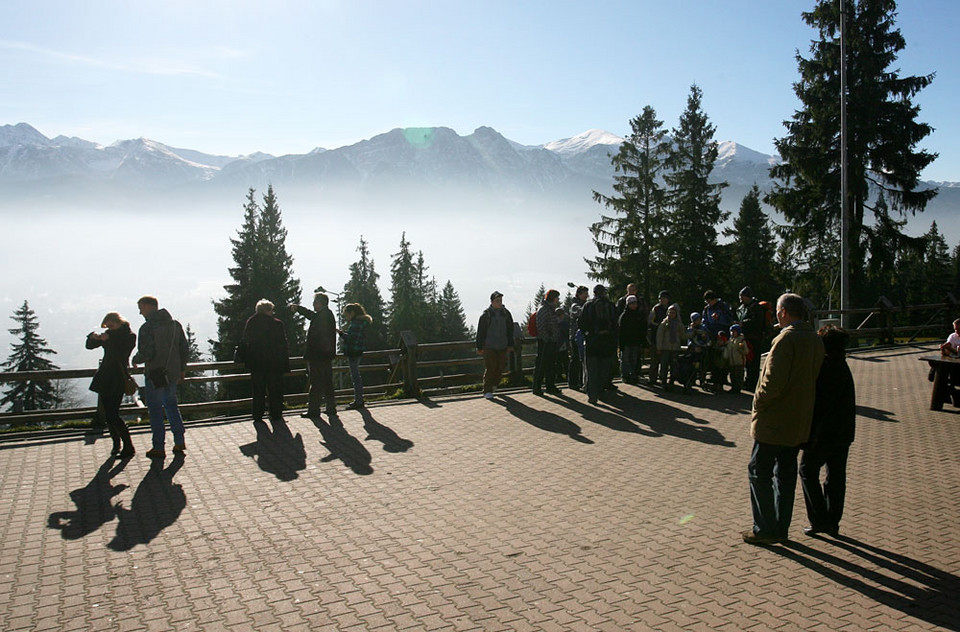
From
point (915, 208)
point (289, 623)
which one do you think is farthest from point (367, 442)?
point (915, 208)

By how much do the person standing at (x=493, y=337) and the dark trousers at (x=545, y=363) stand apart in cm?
61

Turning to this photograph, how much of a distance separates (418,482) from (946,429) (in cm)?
784

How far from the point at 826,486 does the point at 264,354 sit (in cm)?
796

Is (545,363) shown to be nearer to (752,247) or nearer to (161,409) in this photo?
(161,409)

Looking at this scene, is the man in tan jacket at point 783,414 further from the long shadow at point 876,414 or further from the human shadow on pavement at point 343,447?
the long shadow at point 876,414

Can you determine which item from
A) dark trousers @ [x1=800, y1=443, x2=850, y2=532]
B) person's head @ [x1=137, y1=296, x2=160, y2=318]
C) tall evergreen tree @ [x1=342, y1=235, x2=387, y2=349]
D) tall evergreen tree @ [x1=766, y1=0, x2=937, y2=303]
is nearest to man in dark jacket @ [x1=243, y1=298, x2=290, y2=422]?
person's head @ [x1=137, y1=296, x2=160, y2=318]

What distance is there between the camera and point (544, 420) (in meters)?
10.9

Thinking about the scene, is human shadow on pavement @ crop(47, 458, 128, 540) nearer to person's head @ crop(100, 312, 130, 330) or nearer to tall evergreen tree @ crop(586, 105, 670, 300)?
person's head @ crop(100, 312, 130, 330)

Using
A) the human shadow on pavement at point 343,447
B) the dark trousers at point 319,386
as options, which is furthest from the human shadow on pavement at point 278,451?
the dark trousers at point 319,386

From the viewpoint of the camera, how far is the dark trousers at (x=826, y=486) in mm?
5605

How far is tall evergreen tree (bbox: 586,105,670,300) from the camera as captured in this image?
3916cm

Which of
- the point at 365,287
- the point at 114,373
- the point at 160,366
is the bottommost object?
the point at 114,373

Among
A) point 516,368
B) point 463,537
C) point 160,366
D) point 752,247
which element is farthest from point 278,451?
point 752,247

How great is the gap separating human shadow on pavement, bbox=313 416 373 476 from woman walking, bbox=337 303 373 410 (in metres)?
1.11
